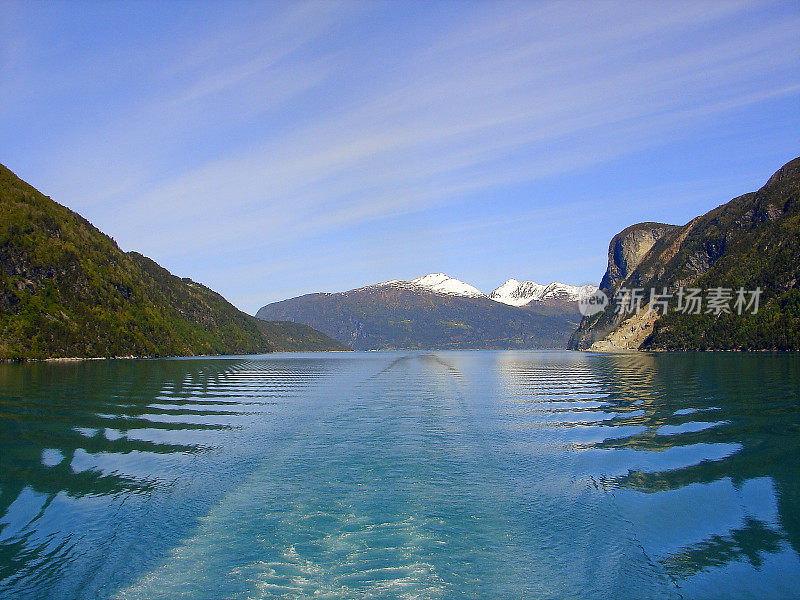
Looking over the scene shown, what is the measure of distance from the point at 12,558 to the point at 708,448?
104ft

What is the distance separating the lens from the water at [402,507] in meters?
14.5

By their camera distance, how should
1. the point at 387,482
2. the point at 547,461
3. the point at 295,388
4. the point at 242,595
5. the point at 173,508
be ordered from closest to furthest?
the point at 242,595 < the point at 173,508 < the point at 387,482 < the point at 547,461 < the point at 295,388

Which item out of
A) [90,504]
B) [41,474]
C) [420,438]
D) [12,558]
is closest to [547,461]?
[420,438]

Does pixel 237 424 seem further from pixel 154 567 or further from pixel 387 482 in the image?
pixel 154 567

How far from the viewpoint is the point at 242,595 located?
13.6 m

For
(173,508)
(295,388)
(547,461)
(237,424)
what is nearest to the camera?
(173,508)

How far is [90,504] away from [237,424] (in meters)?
21.1

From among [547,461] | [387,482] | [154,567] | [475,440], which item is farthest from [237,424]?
[154,567]

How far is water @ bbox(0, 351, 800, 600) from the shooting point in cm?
1451

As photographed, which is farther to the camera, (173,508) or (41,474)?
(41,474)

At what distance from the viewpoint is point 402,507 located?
2042cm

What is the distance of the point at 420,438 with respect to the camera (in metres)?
34.8

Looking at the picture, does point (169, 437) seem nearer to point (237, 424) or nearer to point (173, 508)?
point (237, 424)

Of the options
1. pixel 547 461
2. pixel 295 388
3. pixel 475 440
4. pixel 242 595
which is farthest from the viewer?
pixel 295 388
